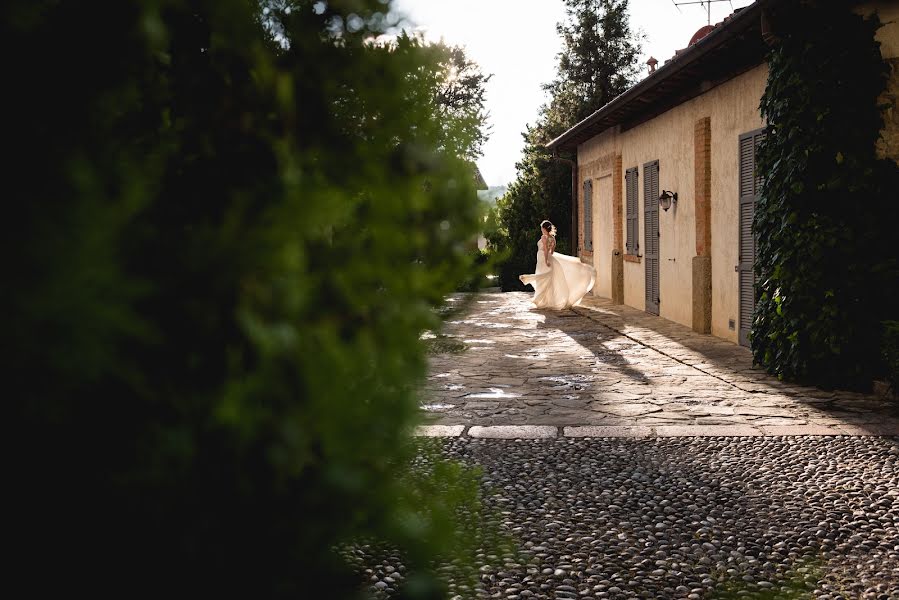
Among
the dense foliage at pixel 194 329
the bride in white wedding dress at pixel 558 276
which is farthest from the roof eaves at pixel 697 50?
the dense foliage at pixel 194 329

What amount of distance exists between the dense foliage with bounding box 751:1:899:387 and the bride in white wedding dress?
838 cm

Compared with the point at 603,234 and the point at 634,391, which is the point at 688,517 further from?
the point at 603,234

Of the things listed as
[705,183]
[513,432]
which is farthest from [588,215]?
[513,432]

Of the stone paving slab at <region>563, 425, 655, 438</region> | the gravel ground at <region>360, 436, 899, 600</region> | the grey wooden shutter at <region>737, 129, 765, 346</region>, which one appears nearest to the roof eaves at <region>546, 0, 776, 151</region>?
the grey wooden shutter at <region>737, 129, 765, 346</region>

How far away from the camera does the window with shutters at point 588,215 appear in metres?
19.5

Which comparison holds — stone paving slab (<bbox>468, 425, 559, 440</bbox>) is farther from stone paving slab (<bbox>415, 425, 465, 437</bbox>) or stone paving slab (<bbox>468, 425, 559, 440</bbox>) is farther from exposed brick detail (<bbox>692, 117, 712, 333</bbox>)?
exposed brick detail (<bbox>692, 117, 712, 333</bbox>)

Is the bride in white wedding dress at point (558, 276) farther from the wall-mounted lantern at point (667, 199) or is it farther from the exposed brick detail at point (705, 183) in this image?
Result: the exposed brick detail at point (705, 183)

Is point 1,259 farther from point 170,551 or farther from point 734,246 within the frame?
point 734,246

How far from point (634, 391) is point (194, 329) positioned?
7.05m

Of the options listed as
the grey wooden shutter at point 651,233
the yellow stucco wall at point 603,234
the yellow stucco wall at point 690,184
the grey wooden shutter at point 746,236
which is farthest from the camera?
the yellow stucco wall at point 603,234

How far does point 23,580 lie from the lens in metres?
1.02

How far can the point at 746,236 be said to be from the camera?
34.0 feet

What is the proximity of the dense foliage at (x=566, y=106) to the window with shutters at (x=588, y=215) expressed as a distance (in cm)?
302

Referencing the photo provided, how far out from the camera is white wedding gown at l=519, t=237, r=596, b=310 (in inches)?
639
